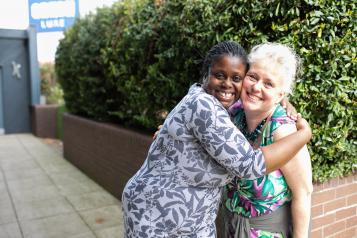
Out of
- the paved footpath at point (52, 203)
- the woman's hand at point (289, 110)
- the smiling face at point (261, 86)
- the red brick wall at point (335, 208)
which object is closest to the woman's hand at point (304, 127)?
the woman's hand at point (289, 110)

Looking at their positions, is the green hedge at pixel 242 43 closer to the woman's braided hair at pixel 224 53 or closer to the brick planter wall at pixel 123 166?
the brick planter wall at pixel 123 166

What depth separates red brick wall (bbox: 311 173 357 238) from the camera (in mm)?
2855

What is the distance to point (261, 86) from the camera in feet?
5.52

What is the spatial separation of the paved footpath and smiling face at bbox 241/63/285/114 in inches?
117

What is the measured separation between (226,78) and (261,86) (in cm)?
21

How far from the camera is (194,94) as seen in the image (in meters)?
1.58

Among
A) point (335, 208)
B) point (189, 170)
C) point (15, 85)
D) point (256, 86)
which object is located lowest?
point (335, 208)

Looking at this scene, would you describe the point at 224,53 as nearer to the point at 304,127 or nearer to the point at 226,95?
the point at 226,95

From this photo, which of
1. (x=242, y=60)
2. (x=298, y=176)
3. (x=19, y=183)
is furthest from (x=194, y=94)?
(x=19, y=183)

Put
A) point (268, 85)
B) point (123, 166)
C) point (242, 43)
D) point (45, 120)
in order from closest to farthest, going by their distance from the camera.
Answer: point (268, 85) < point (242, 43) < point (123, 166) < point (45, 120)

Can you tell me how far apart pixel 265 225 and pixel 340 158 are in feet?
4.42

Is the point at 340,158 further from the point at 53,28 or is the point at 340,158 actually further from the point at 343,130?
the point at 53,28

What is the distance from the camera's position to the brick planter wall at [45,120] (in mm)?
11820

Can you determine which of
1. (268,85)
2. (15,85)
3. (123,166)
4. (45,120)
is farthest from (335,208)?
(15,85)
